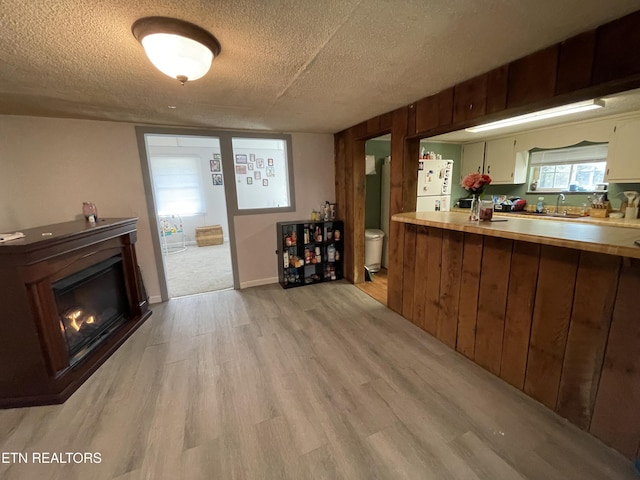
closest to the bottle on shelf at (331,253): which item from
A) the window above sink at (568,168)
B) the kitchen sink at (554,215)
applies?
the kitchen sink at (554,215)

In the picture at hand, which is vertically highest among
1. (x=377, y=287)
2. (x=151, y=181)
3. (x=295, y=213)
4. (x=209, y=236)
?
(x=151, y=181)

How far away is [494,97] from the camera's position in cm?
172

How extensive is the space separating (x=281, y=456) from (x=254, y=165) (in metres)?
4.69

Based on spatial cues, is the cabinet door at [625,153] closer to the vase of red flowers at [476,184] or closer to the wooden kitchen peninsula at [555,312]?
the wooden kitchen peninsula at [555,312]

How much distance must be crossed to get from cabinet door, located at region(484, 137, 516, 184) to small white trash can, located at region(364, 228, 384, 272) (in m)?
2.13

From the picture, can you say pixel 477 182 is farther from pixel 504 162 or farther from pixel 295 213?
pixel 504 162

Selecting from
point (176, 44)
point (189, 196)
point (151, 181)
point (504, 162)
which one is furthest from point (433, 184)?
point (189, 196)

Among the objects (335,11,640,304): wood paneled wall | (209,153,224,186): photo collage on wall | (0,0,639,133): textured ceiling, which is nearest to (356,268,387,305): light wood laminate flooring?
(335,11,640,304): wood paneled wall

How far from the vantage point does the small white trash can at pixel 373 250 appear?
4.11 meters

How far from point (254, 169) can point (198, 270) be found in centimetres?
219

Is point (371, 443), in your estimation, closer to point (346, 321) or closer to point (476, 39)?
point (346, 321)

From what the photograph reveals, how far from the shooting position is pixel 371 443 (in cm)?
138

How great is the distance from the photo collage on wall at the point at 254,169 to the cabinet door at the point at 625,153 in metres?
4.82

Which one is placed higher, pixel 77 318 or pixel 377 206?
pixel 377 206
